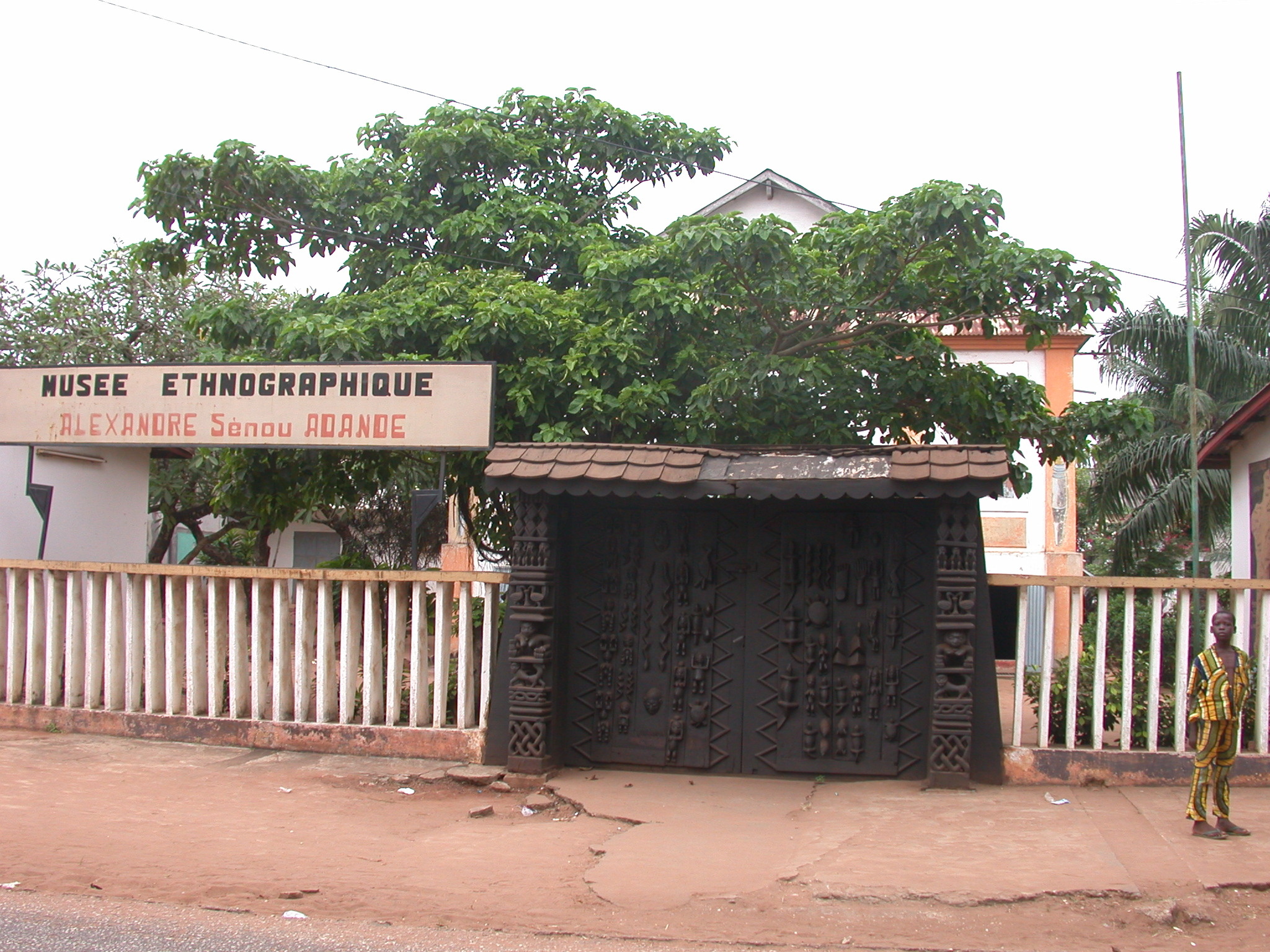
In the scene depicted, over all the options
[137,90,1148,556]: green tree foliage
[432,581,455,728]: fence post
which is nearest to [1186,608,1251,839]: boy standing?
[137,90,1148,556]: green tree foliage

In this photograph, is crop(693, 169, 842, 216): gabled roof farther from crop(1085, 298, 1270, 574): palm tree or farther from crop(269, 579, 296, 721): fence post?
crop(269, 579, 296, 721): fence post

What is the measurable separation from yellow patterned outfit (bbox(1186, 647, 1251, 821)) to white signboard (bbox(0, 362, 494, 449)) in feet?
16.8

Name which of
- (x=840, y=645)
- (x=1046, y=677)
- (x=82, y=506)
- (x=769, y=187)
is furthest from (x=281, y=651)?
(x=769, y=187)

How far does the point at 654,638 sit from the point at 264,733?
3.31 m

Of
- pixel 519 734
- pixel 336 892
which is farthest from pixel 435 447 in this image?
pixel 336 892

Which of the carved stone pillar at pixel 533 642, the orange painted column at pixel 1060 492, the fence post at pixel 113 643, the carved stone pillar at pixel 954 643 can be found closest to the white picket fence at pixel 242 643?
the fence post at pixel 113 643

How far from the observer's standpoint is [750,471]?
24.2ft

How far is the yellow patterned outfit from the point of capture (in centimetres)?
601

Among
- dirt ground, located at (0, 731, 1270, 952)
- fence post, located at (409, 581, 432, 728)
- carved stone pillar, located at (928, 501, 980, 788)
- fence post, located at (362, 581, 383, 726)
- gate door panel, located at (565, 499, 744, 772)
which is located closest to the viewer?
dirt ground, located at (0, 731, 1270, 952)

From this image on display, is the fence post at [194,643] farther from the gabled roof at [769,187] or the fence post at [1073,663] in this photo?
the gabled roof at [769,187]

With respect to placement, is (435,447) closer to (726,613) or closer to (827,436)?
(726,613)

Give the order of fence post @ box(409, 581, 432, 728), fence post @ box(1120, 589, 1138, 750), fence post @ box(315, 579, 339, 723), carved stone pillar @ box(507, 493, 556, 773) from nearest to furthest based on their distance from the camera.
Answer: fence post @ box(1120, 589, 1138, 750) < carved stone pillar @ box(507, 493, 556, 773) < fence post @ box(409, 581, 432, 728) < fence post @ box(315, 579, 339, 723)

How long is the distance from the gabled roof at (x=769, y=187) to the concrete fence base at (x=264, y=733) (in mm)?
13396

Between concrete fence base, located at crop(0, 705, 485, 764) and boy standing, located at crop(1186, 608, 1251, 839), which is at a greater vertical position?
boy standing, located at crop(1186, 608, 1251, 839)
